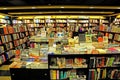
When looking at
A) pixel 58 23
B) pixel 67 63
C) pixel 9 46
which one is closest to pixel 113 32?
pixel 67 63

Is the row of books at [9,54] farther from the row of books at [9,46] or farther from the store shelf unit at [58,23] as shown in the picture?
the store shelf unit at [58,23]

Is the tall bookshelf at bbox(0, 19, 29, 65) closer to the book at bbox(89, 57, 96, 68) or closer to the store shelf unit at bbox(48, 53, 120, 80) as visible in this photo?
the store shelf unit at bbox(48, 53, 120, 80)

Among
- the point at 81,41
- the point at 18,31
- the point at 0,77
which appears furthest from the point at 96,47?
the point at 18,31

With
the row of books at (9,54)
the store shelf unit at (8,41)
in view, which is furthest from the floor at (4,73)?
the row of books at (9,54)

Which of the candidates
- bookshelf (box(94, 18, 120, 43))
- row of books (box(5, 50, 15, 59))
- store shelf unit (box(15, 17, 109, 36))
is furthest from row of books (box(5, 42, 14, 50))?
bookshelf (box(94, 18, 120, 43))

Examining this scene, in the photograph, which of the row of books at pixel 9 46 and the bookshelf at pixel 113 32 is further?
the bookshelf at pixel 113 32

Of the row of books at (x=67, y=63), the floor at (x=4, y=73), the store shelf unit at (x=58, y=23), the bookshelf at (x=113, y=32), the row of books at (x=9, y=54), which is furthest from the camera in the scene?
the store shelf unit at (x=58, y=23)

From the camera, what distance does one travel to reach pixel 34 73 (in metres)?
2.98

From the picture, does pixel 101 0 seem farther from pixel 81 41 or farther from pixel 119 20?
pixel 119 20

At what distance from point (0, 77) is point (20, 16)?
26.2 ft

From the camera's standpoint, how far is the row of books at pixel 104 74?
9.94ft

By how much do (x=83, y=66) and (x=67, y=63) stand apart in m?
0.36

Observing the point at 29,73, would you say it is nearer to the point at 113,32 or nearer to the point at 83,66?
the point at 83,66

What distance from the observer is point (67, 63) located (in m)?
2.99
